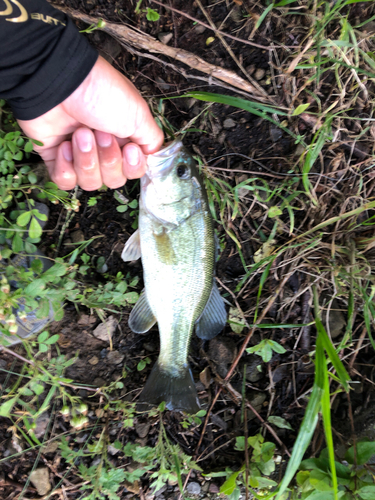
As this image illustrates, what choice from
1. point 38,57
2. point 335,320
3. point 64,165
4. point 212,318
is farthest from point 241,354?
point 38,57

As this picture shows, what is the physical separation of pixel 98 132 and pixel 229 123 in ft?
3.39

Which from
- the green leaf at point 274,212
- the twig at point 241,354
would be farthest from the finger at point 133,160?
the twig at point 241,354

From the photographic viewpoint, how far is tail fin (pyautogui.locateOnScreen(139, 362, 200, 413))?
7.52ft

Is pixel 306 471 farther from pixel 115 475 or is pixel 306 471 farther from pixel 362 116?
pixel 362 116

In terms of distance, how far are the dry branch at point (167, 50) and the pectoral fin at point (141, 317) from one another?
5.70 ft

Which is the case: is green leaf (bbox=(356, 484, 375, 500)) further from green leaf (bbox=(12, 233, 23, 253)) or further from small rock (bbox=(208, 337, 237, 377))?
green leaf (bbox=(12, 233, 23, 253))

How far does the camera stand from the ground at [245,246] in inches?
87.9

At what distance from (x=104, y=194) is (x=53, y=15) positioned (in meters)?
1.11

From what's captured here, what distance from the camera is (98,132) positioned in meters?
1.97

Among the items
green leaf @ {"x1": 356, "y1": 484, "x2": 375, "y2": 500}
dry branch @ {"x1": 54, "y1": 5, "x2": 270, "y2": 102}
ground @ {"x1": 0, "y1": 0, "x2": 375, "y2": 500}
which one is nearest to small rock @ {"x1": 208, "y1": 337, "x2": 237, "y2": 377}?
ground @ {"x1": 0, "y1": 0, "x2": 375, "y2": 500}

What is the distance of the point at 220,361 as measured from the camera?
8.44ft

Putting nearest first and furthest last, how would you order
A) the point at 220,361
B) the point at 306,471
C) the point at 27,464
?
1. the point at 306,471
2. the point at 27,464
3. the point at 220,361

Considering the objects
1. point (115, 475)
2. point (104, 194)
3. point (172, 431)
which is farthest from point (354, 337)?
point (104, 194)

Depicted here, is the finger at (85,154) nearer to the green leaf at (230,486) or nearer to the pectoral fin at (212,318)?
the pectoral fin at (212,318)
